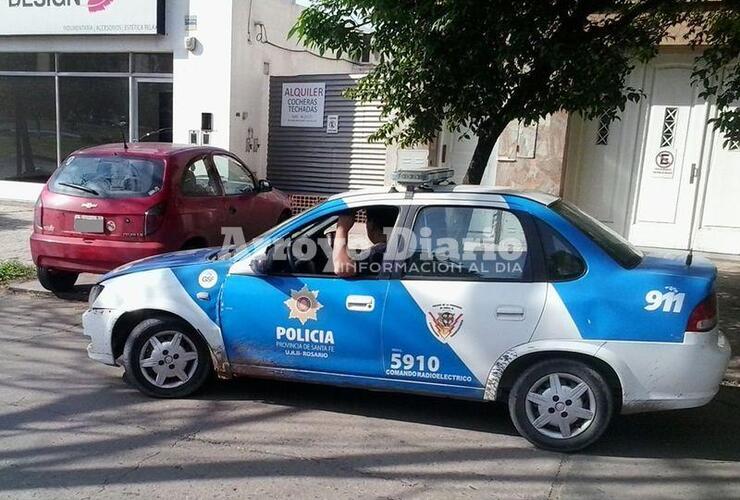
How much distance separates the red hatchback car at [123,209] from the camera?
689 centimetres

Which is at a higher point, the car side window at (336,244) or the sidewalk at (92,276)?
the car side window at (336,244)

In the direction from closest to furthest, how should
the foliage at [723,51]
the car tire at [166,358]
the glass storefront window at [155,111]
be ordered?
the car tire at [166,358]
the foliage at [723,51]
the glass storefront window at [155,111]

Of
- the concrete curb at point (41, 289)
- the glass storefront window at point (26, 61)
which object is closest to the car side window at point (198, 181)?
the concrete curb at point (41, 289)

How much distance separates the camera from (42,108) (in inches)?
571

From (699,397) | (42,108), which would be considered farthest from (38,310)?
(42,108)

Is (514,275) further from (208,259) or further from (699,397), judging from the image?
(208,259)

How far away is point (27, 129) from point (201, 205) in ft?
31.4

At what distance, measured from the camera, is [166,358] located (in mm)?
4969

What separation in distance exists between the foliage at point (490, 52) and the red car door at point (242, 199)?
209 cm

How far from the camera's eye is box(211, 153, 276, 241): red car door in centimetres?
791

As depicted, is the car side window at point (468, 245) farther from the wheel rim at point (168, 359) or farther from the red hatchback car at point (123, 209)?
the red hatchback car at point (123, 209)

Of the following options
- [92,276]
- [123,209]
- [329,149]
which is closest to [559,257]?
[123,209]

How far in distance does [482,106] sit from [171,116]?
8.12 meters

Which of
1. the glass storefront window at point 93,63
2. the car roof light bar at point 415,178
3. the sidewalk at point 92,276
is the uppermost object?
the glass storefront window at point 93,63
